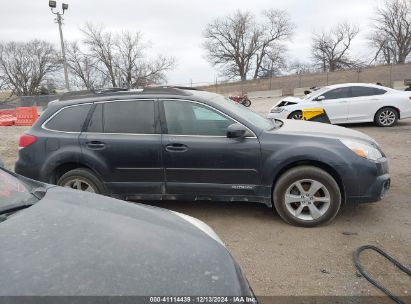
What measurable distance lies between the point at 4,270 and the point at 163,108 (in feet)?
10.6

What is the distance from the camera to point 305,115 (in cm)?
1008

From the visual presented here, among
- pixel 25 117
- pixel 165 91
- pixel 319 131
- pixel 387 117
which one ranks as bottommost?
pixel 319 131

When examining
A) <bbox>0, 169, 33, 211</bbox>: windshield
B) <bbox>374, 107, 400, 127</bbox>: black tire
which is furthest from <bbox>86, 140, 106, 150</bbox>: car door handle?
<bbox>374, 107, 400, 127</bbox>: black tire

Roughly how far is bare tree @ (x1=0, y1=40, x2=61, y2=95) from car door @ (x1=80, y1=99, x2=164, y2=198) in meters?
60.1

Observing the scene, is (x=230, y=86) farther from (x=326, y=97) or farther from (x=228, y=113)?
(x=228, y=113)

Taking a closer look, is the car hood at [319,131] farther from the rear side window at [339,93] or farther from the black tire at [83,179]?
the rear side window at [339,93]

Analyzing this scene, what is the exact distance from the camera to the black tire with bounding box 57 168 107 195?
4.59 metres

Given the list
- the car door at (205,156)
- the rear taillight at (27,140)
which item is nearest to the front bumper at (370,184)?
the car door at (205,156)

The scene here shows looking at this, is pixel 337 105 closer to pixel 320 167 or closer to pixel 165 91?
pixel 320 167

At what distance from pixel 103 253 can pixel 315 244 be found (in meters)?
2.69

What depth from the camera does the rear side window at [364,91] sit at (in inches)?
Result: 444

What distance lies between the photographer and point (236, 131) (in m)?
4.11

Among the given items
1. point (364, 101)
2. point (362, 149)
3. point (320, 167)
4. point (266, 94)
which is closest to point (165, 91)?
point (320, 167)

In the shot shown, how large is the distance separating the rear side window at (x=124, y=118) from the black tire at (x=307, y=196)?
1.75 metres
